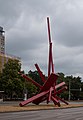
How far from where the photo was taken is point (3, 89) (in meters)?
82.9

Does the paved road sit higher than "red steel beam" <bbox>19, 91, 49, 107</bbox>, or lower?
lower

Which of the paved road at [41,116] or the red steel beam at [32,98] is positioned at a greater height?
the red steel beam at [32,98]

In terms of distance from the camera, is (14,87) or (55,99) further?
(14,87)

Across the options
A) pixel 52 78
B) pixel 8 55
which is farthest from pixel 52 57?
pixel 8 55

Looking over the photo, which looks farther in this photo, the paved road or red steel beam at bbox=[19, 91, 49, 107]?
red steel beam at bbox=[19, 91, 49, 107]

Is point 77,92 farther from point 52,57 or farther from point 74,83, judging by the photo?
point 52,57

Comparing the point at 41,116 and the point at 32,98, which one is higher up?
the point at 32,98

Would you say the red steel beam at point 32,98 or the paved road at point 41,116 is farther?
the red steel beam at point 32,98

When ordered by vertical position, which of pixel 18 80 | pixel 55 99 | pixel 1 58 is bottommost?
pixel 55 99

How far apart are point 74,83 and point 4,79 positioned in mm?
69369

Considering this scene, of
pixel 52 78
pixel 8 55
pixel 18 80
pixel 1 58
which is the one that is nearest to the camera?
pixel 52 78

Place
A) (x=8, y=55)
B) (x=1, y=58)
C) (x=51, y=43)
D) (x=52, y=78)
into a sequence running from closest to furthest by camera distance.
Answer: (x=52, y=78) → (x=51, y=43) → (x=1, y=58) → (x=8, y=55)

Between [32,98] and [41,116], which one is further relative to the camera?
[32,98]

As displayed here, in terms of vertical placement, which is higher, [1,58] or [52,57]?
[1,58]
